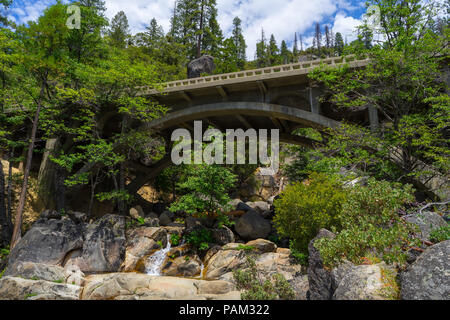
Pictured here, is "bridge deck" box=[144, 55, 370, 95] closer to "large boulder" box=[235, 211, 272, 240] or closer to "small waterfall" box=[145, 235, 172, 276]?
"large boulder" box=[235, 211, 272, 240]

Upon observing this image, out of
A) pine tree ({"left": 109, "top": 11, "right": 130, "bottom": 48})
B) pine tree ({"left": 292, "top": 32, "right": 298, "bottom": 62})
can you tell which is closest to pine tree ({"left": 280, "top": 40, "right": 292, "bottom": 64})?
pine tree ({"left": 292, "top": 32, "right": 298, "bottom": 62})

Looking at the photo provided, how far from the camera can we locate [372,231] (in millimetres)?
5418

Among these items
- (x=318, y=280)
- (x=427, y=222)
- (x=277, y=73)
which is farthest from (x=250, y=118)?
(x=318, y=280)

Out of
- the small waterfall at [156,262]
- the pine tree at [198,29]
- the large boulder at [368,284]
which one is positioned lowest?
the small waterfall at [156,262]

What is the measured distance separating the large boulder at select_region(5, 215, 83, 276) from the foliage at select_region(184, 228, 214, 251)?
543 cm

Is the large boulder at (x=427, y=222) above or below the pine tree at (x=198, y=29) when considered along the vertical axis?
below

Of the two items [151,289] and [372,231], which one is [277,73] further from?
[151,289]

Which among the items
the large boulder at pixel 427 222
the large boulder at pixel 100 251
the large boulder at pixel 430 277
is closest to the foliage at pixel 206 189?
the large boulder at pixel 100 251

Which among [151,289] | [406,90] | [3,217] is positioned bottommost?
[151,289]

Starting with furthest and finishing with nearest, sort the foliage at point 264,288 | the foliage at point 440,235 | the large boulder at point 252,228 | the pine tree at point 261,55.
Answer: the pine tree at point 261,55 < the large boulder at point 252,228 < the foliage at point 264,288 < the foliage at point 440,235

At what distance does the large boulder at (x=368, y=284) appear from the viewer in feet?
13.0

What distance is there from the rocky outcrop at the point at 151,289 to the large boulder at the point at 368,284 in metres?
3.69

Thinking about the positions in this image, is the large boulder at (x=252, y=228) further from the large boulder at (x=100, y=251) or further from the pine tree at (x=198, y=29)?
the pine tree at (x=198, y=29)

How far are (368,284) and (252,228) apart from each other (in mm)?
12155
